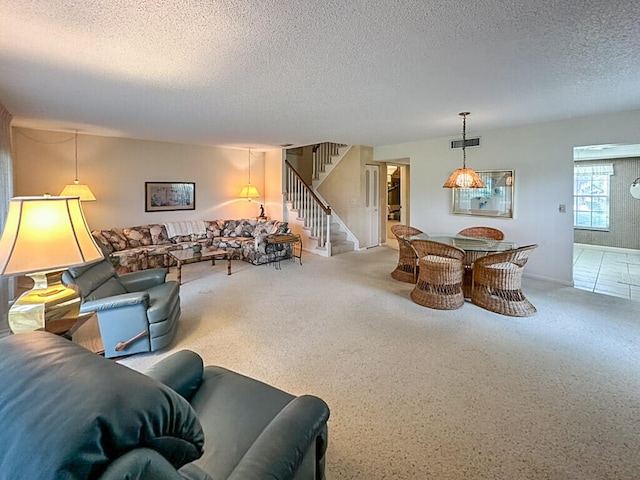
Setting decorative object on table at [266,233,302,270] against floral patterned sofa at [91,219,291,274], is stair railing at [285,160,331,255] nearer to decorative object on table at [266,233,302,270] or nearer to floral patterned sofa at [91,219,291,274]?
floral patterned sofa at [91,219,291,274]

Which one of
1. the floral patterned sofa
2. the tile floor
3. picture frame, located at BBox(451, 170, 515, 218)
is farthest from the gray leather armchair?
the tile floor

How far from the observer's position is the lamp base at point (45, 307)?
1.59 meters

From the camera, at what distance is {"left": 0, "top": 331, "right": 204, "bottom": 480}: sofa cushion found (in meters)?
0.65

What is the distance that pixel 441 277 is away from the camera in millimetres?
4203

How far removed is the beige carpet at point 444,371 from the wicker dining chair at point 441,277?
16 cm

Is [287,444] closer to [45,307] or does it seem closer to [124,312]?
[45,307]

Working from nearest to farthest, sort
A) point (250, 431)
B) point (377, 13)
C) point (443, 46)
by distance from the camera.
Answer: point (250, 431) → point (377, 13) → point (443, 46)

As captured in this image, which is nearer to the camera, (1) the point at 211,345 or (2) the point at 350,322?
(1) the point at 211,345

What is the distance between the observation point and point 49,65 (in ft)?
9.52

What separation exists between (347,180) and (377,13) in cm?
647

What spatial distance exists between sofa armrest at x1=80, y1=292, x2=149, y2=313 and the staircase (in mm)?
5065

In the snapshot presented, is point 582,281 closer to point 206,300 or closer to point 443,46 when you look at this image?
point 443,46

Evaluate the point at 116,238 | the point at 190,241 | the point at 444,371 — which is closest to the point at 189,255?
the point at 190,241

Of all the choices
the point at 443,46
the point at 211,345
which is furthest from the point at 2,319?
the point at 443,46
